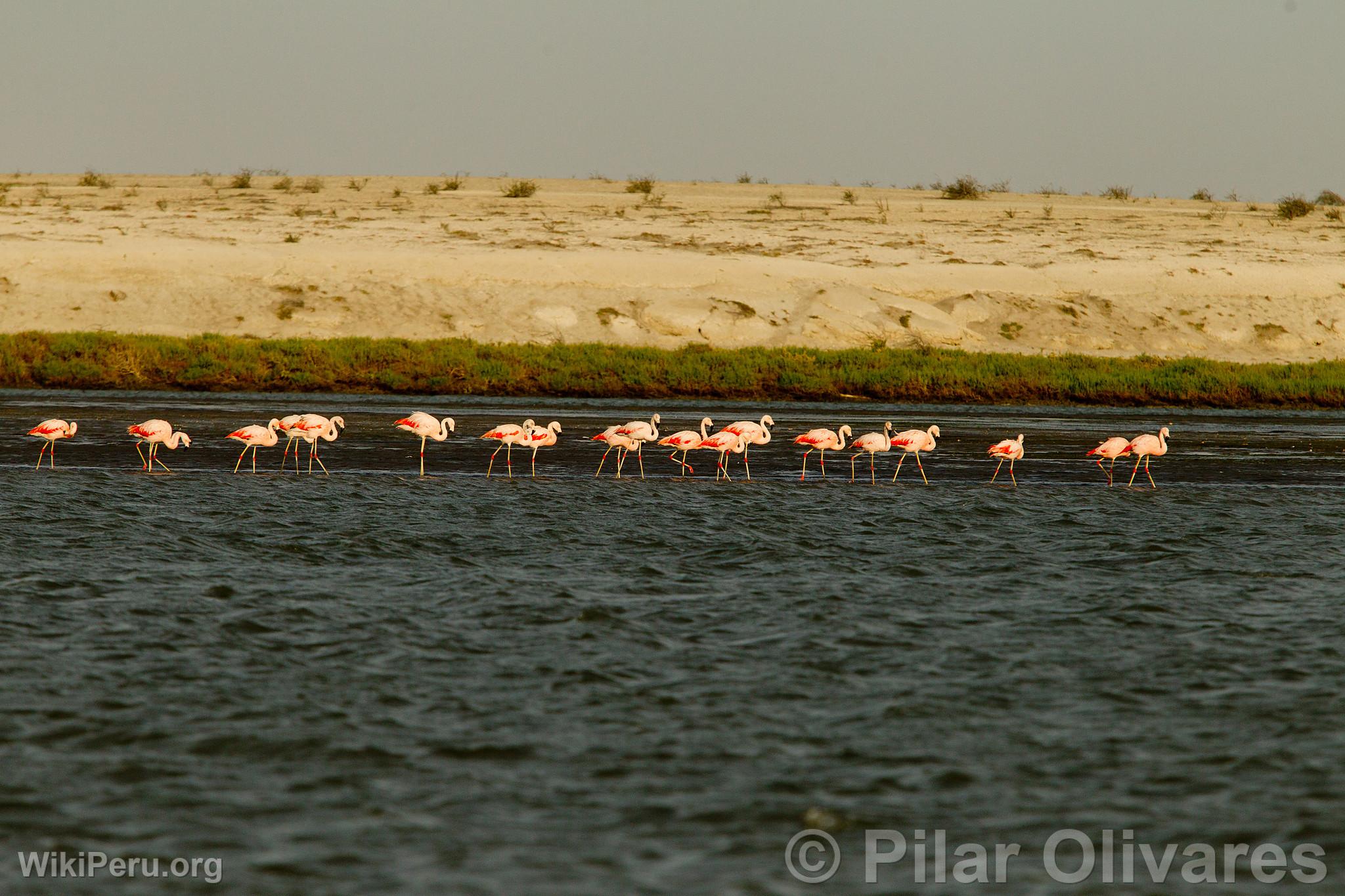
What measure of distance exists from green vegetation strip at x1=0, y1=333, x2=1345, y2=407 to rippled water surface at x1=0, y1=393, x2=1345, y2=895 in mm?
13345

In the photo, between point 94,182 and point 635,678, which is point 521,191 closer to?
point 94,182

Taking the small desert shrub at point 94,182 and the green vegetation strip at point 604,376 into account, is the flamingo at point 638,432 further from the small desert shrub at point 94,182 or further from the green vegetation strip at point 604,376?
the small desert shrub at point 94,182

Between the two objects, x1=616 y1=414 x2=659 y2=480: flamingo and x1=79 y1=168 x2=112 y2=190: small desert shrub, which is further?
x1=79 y1=168 x2=112 y2=190: small desert shrub

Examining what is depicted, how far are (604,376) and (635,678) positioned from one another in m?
22.9

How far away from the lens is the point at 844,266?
4553cm

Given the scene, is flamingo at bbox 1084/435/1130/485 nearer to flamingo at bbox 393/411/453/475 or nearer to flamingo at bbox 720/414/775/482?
flamingo at bbox 720/414/775/482

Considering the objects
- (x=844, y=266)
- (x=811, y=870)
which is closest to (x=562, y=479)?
(x=811, y=870)

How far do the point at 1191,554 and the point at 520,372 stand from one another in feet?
64.3

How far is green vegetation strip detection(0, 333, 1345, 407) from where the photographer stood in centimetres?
3209

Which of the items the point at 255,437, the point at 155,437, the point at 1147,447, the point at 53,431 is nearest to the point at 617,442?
the point at 255,437

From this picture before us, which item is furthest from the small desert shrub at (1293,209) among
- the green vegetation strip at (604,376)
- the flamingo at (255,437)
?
the flamingo at (255,437)

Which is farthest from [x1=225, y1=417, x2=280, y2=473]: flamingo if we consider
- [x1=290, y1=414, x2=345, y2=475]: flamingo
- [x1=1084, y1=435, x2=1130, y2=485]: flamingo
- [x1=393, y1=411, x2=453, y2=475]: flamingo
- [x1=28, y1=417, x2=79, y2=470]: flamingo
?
[x1=1084, y1=435, x2=1130, y2=485]: flamingo

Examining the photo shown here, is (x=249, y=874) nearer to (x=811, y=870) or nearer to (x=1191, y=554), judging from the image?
(x=811, y=870)

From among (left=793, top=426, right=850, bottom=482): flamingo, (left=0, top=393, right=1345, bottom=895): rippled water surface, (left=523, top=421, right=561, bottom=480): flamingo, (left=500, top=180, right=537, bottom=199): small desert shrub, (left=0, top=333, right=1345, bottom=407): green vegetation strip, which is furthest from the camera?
(left=500, top=180, right=537, bottom=199): small desert shrub
